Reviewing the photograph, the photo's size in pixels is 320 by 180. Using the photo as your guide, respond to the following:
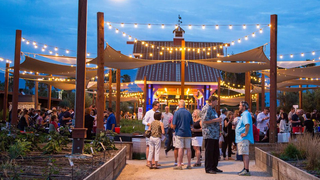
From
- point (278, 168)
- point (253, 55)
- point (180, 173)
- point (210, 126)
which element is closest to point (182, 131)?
point (210, 126)

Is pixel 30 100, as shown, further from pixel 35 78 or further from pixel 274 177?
pixel 274 177

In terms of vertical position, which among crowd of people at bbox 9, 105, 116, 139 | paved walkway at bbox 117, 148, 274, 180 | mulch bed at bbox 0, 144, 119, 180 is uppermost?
crowd of people at bbox 9, 105, 116, 139

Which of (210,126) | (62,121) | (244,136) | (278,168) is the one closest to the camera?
(278,168)

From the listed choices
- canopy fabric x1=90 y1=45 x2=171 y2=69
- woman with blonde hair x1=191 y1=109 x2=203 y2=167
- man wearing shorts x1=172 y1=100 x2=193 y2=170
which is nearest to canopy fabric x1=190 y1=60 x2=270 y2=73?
canopy fabric x1=90 y1=45 x2=171 y2=69

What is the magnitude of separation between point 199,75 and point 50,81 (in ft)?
36.5

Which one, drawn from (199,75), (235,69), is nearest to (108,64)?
(235,69)

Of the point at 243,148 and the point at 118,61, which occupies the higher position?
the point at 118,61

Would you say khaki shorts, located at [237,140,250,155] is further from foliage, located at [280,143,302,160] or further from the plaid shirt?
foliage, located at [280,143,302,160]

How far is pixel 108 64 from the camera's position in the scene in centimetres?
1593

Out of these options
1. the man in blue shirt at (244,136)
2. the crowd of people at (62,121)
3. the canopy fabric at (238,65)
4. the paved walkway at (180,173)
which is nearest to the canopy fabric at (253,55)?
the canopy fabric at (238,65)

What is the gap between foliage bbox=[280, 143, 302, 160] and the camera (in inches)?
312

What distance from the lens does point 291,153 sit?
8.02m

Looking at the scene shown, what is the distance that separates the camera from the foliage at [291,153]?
7913mm

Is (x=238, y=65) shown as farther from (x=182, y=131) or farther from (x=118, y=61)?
(x=182, y=131)
